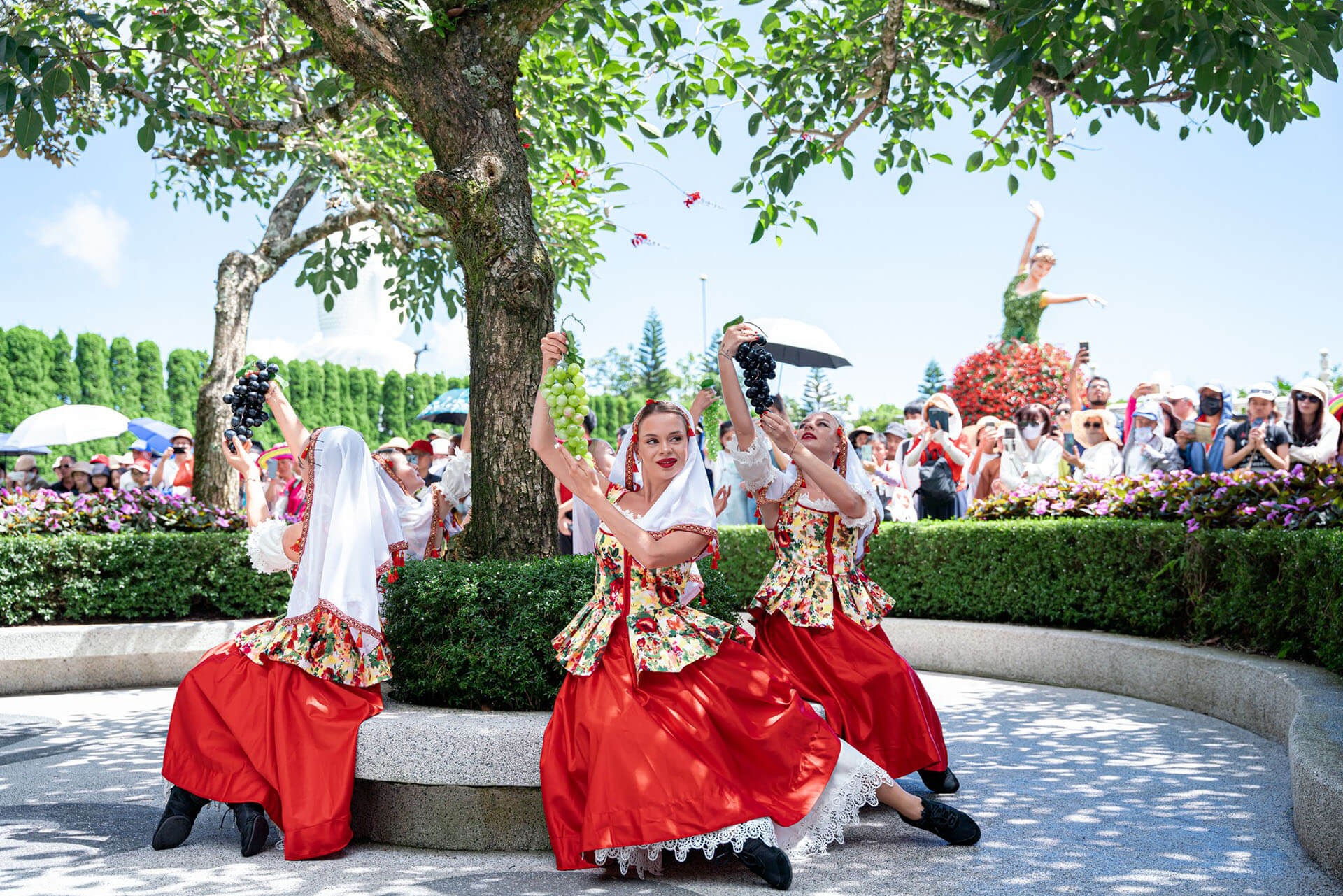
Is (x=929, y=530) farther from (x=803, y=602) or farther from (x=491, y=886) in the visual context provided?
(x=491, y=886)

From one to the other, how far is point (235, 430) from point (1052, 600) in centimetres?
622

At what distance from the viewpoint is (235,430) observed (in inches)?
177

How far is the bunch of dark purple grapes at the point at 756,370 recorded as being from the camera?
4371 millimetres

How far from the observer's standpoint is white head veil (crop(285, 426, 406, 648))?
4.27 meters

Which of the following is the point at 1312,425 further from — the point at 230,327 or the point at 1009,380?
the point at 1009,380

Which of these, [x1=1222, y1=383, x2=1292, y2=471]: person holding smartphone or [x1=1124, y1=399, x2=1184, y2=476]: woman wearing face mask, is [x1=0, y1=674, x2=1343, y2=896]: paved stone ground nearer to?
[x1=1222, y1=383, x2=1292, y2=471]: person holding smartphone

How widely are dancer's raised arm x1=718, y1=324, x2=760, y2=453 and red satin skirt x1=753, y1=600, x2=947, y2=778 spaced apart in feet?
3.32

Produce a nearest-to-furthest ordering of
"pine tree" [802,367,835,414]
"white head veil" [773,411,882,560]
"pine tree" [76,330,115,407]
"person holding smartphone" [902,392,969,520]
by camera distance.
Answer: "white head veil" [773,411,882,560] → "person holding smartphone" [902,392,969,520] → "pine tree" [76,330,115,407] → "pine tree" [802,367,835,414]

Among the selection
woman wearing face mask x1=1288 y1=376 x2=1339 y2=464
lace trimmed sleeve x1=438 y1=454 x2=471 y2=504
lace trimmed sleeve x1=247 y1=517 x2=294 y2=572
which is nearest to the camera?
lace trimmed sleeve x1=247 y1=517 x2=294 y2=572

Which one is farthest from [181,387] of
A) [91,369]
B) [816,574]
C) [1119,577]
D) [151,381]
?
[816,574]

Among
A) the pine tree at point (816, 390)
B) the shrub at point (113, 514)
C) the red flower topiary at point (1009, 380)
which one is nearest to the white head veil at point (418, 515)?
the shrub at point (113, 514)

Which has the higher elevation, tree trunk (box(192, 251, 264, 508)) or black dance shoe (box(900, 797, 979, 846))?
tree trunk (box(192, 251, 264, 508))

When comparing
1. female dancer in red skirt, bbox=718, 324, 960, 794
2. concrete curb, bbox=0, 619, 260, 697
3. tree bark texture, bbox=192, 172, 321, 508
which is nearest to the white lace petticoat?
female dancer in red skirt, bbox=718, 324, 960, 794

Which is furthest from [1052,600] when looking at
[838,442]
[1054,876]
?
[1054,876]
